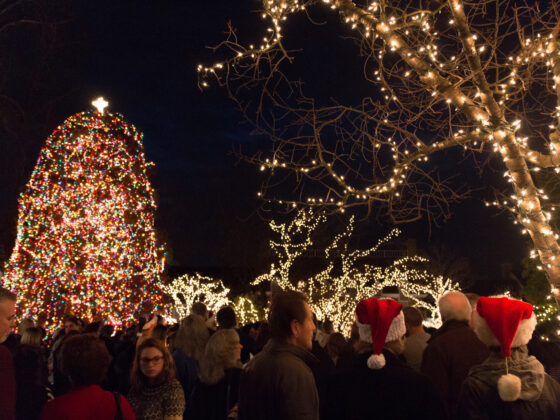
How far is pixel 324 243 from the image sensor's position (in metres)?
31.3

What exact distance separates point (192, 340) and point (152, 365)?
→ 1.94 m

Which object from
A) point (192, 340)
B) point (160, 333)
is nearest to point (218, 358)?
point (192, 340)

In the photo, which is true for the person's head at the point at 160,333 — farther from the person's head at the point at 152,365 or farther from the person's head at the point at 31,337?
the person's head at the point at 31,337

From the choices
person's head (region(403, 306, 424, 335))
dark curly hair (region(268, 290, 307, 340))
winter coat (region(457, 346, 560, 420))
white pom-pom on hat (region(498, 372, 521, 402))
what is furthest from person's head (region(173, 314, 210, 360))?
white pom-pom on hat (region(498, 372, 521, 402))

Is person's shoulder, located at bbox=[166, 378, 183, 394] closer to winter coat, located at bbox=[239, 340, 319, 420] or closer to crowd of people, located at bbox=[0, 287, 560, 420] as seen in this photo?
crowd of people, located at bbox=[0, 287, 560, 420]

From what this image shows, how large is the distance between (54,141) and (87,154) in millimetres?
1166

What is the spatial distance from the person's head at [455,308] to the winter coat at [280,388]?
1929 millimetres

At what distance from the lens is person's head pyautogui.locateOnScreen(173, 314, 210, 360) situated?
19.1 ft

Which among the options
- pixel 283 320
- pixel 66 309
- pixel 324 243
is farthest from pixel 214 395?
pixel 324 243

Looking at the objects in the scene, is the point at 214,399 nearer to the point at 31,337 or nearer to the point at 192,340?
the point at 192,340

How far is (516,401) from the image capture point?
2826 mm

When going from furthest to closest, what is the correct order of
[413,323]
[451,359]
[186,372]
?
[186,372] < [413,323] < [451,359]

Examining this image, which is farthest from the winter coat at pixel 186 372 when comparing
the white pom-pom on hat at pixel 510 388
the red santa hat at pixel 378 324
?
the white pom-pom on hat at pixel 510 388

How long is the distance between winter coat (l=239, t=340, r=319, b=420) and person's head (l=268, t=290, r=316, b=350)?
6cm
